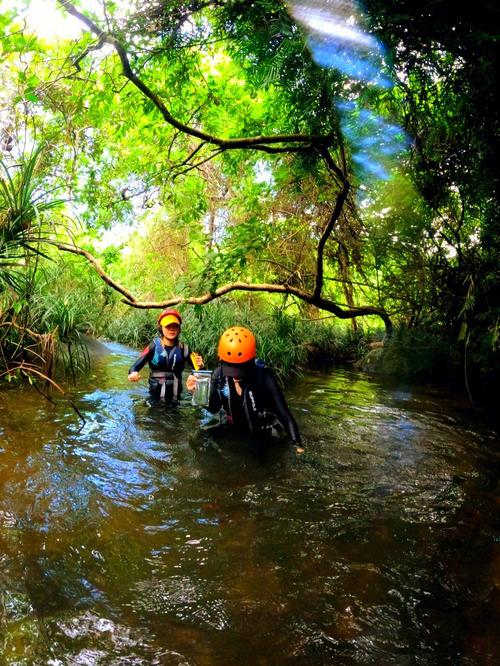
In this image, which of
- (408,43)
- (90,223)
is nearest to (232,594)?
(408,43)

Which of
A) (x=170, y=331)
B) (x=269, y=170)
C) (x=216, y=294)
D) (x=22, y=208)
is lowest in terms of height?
(x=170, y=331)

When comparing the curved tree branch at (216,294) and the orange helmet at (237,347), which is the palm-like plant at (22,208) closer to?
the curved tree branch at (216,294)

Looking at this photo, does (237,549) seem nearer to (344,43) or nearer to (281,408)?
(281,408)

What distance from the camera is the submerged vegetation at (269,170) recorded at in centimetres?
268

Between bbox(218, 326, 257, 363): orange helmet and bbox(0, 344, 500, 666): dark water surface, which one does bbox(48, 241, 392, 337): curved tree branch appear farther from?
bbox(0, 344, 500, 666): dark water surface

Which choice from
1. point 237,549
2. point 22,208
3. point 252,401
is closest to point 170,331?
point 252,401

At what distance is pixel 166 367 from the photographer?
568 cm

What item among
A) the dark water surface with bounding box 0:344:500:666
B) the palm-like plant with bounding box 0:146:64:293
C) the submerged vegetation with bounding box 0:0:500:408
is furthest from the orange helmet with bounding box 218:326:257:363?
the palm-like plant with bounding box 0:146:64:293

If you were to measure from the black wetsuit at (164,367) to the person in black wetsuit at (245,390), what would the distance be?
1.44 metres

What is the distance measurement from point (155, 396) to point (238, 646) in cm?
435

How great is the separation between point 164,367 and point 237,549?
11.9ft

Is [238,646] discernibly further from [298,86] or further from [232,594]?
[298,86]

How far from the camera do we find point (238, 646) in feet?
5.35

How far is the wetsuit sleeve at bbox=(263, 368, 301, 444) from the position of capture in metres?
3.87
